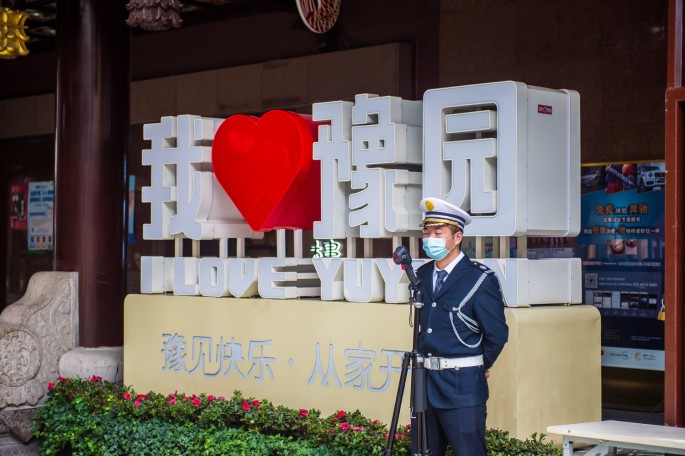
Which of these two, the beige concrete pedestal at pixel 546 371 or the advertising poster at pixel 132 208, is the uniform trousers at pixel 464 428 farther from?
the advertising poster at pixel 132 208

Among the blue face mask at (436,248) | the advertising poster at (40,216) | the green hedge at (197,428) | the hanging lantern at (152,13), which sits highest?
the hanging lantern at (152,13)

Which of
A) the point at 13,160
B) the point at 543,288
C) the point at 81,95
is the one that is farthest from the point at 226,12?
the point at 543,288

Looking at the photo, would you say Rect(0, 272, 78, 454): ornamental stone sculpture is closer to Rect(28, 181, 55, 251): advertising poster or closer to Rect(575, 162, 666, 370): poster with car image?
Rect(575, 162, 666, 370): poster with car image

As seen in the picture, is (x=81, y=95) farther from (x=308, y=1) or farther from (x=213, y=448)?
(x=213, y=448)

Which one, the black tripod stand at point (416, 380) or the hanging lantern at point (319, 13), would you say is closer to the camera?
the black tripod stand at point (416, 380)

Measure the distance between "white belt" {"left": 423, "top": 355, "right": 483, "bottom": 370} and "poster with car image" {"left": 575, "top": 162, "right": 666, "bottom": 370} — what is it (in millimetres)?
4540

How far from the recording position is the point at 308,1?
11703mm

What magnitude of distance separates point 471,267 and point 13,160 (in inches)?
491

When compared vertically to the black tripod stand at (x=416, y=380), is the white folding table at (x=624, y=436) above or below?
below

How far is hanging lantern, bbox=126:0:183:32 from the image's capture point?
929 centimetres

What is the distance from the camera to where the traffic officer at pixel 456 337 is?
6.38 metres

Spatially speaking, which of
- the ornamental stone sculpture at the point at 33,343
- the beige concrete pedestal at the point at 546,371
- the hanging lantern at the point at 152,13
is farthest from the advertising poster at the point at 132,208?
the beige concrete pedestal at the point at 546,371

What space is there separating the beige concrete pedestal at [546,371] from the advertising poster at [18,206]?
1148 cm

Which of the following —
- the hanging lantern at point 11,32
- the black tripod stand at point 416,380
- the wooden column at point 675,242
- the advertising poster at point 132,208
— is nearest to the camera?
the black tripod stand at point 416,380
